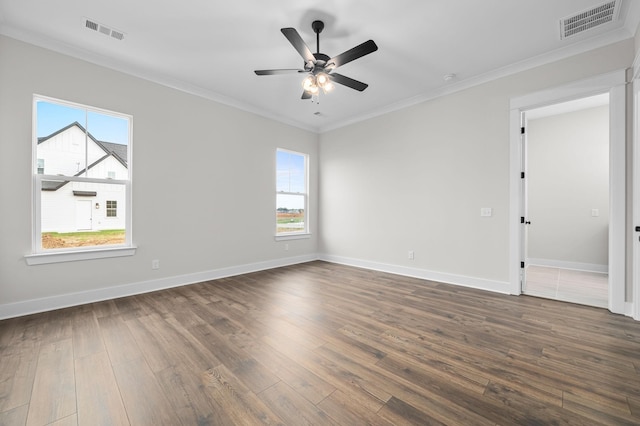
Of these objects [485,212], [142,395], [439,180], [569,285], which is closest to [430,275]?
[485,212]

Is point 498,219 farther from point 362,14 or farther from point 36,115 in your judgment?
point 36,115

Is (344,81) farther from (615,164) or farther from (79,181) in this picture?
(79,181)

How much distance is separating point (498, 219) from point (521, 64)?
2.04 m

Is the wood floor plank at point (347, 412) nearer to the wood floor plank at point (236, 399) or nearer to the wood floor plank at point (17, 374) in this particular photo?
the wood floor plank at point (236, 399)

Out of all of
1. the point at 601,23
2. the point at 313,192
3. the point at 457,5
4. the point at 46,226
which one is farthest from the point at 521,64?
the point at 46,226

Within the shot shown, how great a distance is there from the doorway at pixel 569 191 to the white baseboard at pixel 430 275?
1.06m

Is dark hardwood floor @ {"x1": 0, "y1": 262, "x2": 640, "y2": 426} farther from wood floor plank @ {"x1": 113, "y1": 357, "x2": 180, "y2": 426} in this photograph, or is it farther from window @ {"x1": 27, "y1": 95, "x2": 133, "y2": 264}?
window @ {"x1": 27, "y1": 95, "x2": 133, "y2": 264}

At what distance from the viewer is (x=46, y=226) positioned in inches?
118

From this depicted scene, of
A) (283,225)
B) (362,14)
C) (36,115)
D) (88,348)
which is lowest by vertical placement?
(88,348)

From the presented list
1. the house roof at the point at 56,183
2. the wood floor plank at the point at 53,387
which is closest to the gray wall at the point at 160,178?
the house roof at the point at 56,183

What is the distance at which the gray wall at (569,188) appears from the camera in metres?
4.79

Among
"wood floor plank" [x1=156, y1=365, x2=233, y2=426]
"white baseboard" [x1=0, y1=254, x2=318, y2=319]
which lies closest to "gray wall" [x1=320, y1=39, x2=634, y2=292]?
"white baseboard" [x1=0, y1=254, x2=318, y2=319]

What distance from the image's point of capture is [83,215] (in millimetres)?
3250

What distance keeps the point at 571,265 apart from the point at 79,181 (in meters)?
8.16
